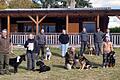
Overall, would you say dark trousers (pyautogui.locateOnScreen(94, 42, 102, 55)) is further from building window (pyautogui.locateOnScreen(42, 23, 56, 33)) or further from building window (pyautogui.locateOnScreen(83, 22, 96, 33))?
building window (pyautogui.locateOnScreen(42, 23, 56, 33))

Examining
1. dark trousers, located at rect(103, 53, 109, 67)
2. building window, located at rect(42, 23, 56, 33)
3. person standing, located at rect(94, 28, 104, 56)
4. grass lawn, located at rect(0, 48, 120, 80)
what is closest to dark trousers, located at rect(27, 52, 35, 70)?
grass lawn, located at rect(0, 48, 120, 80)

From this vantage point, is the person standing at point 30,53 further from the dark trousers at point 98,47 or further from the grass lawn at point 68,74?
the dark trousers at point 98,47

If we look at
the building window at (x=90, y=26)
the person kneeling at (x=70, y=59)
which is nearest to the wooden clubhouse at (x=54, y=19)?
the building window at (x=90, y=26)

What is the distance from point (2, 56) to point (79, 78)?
344 cm

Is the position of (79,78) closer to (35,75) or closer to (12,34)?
(35,75)

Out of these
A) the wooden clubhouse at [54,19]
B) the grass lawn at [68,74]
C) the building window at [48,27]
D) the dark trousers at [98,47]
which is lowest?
the grass lawn at [68,74]

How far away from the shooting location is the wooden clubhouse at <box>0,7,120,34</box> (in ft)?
101

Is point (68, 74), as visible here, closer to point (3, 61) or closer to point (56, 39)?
point (3, 61)

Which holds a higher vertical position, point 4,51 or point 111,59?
point 4,51

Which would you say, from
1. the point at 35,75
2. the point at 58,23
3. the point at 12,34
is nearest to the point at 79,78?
the point at 35,75

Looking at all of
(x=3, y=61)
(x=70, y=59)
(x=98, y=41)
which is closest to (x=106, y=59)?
(x=70, y=59)

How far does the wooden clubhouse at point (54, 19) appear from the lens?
1211 inches

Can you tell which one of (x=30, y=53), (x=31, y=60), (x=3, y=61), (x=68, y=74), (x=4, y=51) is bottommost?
(x=68, y=74)

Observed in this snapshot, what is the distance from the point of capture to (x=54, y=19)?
35625mm
